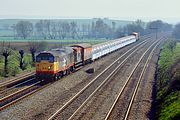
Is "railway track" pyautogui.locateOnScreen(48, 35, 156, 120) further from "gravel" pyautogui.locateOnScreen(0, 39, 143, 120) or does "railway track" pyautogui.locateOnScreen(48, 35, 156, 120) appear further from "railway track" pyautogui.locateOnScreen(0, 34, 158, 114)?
"railway track" pyautogui.locateOnScreen(0, 34, 158, 114)

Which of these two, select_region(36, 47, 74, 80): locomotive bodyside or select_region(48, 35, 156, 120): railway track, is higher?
select_region(36, 47, 74, 80): locomotive bodyside

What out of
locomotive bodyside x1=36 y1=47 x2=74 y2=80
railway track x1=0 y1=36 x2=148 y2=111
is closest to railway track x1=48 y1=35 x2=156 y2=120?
locomotive bodyside x1=36 y1=47 x2=74 y2=80

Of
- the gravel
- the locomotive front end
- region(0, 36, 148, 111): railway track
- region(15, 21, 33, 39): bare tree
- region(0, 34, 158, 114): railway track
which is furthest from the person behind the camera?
region(15, 21, 33, 39): bare tree

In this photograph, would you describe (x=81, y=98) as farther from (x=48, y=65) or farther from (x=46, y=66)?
(x=46, y=66)

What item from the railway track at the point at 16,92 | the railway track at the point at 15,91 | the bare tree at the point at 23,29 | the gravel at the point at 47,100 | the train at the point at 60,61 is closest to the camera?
the gravel at the point at 47,100

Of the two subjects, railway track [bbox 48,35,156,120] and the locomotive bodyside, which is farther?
the locomotive bodyside

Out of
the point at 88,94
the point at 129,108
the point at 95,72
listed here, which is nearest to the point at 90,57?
the point at 95,72

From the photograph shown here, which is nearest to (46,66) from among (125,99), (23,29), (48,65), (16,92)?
(48,65)

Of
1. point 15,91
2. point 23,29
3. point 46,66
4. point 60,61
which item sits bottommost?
point 23,29

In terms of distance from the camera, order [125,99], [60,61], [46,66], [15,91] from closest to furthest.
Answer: [125,99] → [15,91] → [46,66] → [60,61]

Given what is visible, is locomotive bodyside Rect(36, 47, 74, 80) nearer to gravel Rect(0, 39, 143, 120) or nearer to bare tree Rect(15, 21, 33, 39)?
gravel Rect(0, 39, 143, 120)

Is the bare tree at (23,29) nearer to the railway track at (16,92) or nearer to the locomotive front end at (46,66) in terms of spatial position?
the locomotive front end at (46,66)

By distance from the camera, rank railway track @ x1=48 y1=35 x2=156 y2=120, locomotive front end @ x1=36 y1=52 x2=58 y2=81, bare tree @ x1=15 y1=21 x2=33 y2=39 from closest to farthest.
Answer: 1. railway track @ x1=48 y1=35 x2=156 y2=120
2. locomotive front end @ x1=36 y1=52 x2=58 y2=81
3. bare tree @ x1=15 y1=21 x2=33 y2=39

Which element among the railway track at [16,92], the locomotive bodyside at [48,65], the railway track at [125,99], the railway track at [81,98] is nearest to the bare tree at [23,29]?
the railway track at [81,98]
